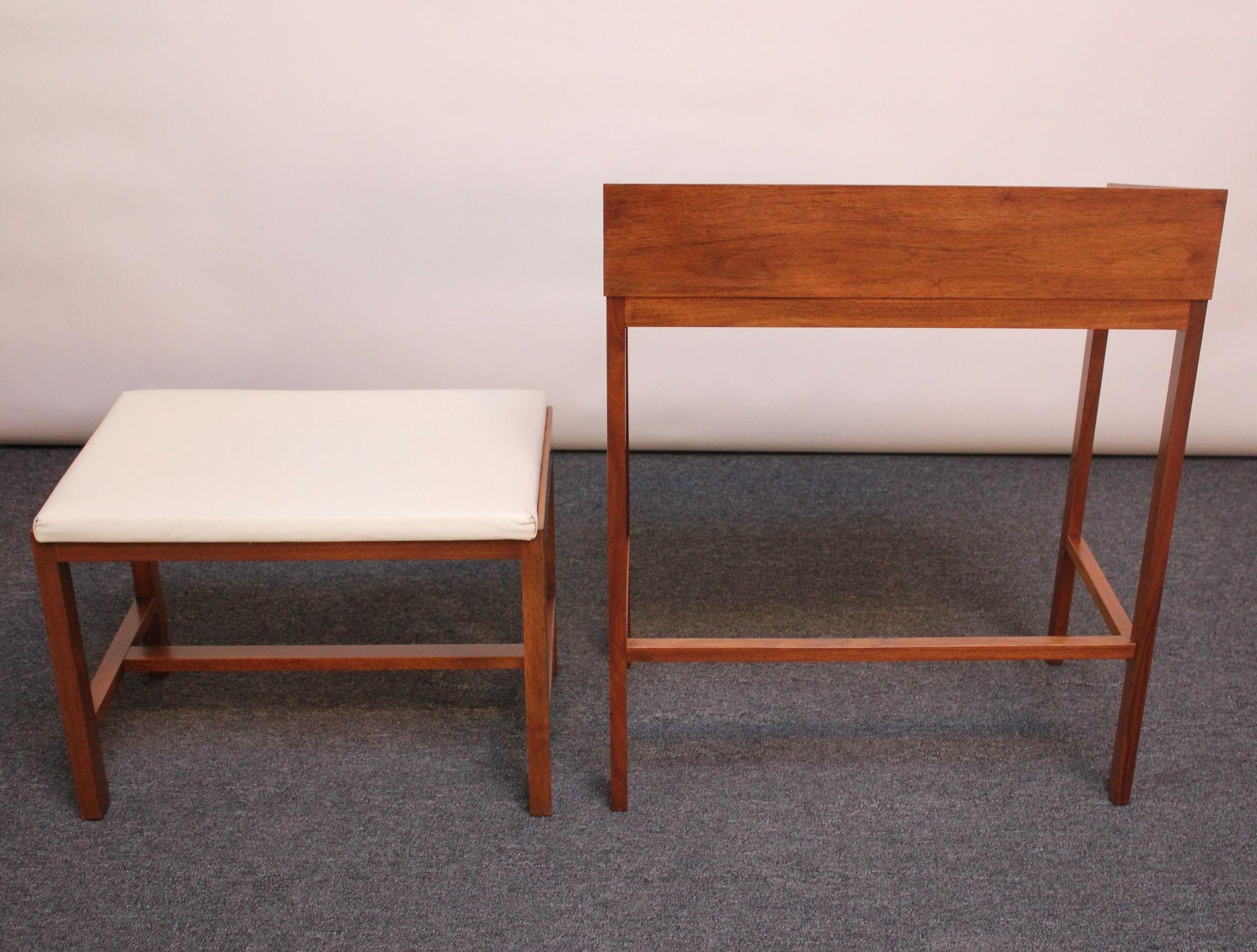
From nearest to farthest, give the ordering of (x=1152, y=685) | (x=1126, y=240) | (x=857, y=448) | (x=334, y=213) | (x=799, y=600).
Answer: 1. (x=1126, y=240)
2. (x=1152, y=685)
3. (x=799, y=600)
4. (x=334, y=213)
5. (x=857, y=448)

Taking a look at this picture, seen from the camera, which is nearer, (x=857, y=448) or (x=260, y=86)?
(x=260, y=86)

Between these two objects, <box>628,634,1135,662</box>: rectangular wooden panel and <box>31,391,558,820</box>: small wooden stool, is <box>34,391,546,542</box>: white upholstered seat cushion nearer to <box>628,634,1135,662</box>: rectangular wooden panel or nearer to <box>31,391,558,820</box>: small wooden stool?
<box>31,391,558,820</box>: small wooden stool

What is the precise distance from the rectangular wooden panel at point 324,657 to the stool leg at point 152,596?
18cm

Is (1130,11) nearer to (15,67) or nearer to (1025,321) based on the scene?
(1025,321)

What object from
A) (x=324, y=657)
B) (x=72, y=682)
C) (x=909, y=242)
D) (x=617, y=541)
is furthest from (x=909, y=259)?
(x=72, y=682)

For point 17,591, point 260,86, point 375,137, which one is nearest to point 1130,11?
point 375,137

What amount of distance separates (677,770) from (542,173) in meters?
1.43

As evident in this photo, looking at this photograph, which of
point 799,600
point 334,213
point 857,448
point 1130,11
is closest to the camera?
point 799,600


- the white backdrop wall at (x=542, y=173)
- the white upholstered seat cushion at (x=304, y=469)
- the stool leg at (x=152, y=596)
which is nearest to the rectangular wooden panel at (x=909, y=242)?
the white upholstered seat cushion at (x=304, y=469)

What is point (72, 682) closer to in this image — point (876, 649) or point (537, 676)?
point (537, 676)

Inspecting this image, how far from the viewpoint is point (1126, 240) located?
4.77ft

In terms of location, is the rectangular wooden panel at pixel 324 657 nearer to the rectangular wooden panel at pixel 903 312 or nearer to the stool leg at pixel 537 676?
the stool leg at pixel 537 676

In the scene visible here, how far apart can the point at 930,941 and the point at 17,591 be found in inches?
71.9

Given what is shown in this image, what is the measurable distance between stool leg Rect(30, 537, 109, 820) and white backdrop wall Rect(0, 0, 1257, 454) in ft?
4.27
